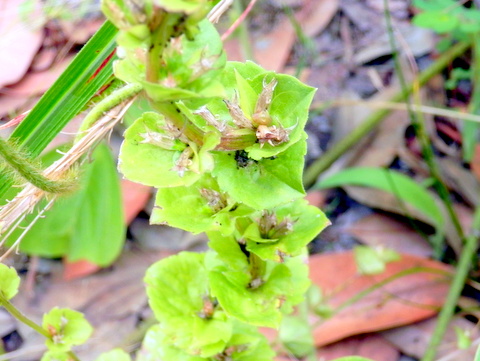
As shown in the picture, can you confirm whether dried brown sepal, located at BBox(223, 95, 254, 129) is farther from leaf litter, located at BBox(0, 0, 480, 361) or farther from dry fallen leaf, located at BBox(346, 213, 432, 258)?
dry fallen leaf, located at BBox(346, 213, 432, 258)

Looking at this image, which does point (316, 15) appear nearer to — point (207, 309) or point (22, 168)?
point (207, 309)

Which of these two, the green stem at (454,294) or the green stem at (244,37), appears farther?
the green stem at (244,37)

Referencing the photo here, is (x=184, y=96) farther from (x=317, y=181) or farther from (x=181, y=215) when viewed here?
(x=317, y=181)

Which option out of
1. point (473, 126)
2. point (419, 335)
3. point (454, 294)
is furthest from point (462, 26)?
point (419, 335)

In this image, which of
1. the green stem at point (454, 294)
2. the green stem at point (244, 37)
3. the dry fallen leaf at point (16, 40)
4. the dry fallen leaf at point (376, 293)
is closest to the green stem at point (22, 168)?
the dry fallen leaf at point (376, 293)

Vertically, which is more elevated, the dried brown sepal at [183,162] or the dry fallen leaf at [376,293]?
the dried brown sepal at [183,162]

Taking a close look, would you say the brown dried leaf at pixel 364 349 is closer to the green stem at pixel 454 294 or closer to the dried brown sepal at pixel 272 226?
the green stem at pixel 454 294

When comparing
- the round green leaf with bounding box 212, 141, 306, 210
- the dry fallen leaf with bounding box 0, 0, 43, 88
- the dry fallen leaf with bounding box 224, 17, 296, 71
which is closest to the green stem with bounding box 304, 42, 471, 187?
the dry fallen leaf with bounding box 224, 17, 296, 71

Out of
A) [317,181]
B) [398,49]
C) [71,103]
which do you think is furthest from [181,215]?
[398,49]
